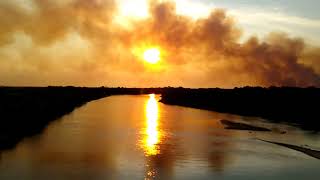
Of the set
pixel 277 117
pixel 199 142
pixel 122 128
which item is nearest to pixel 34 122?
pixel 122 128

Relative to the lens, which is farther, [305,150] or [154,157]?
[305,150]

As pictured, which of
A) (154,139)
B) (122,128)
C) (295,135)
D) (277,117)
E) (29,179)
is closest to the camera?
(29,179)

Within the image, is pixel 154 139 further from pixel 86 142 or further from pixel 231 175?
pixel 231 175

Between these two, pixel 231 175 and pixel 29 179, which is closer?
pixel 29 179

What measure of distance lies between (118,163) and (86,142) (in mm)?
12349

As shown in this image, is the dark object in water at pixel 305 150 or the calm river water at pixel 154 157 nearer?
the calm river water at pixel 154 157

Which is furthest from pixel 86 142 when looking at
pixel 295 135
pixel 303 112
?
pixel 303 112

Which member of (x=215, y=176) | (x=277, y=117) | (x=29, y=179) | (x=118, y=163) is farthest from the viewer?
(x=277, y=117)

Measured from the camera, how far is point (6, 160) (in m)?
31.1

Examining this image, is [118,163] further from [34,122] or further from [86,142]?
[34,122]

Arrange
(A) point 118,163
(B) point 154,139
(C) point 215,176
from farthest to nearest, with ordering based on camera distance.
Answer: (B) point 154,139 < (A) point 118,163 < (C) point 215,176

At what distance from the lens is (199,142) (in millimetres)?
44469

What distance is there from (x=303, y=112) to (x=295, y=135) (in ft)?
120

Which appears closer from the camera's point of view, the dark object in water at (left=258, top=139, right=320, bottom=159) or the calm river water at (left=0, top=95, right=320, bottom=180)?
the calm river water at (left=0, top=95, right=320, bottom=180)
